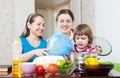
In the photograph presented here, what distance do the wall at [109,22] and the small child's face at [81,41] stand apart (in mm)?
829

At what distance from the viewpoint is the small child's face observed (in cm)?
179

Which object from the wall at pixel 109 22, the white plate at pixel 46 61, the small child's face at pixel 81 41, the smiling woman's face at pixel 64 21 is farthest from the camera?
the wall at pixel 109 22

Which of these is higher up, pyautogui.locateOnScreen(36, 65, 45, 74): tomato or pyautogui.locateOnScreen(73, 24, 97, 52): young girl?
pyautogui.locateOnScreen(73, 24, 97, 52): young girl

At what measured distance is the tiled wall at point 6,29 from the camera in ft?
9.58

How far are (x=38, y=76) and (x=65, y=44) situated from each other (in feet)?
1.62

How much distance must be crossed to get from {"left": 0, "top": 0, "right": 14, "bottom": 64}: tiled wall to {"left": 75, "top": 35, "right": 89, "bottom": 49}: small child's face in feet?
4.43

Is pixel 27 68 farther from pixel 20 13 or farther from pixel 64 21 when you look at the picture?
pixel 20 13

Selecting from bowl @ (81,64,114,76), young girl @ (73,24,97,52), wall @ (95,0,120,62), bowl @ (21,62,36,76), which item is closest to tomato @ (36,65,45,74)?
bowl @ (21,62,36,76)

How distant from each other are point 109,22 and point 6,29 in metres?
1.22

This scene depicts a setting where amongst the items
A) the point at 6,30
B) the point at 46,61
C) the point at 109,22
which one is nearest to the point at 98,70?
the point at 46,61

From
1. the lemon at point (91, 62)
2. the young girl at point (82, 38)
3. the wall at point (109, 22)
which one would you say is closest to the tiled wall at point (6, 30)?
the wall at point (109, 22)

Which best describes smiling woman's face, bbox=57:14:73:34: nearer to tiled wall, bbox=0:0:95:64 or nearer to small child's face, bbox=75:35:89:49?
small child's face, bbox=75:35:89:49

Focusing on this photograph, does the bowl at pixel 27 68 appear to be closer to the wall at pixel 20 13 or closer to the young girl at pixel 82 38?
the young girl at pixel 82 38

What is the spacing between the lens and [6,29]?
295cm
